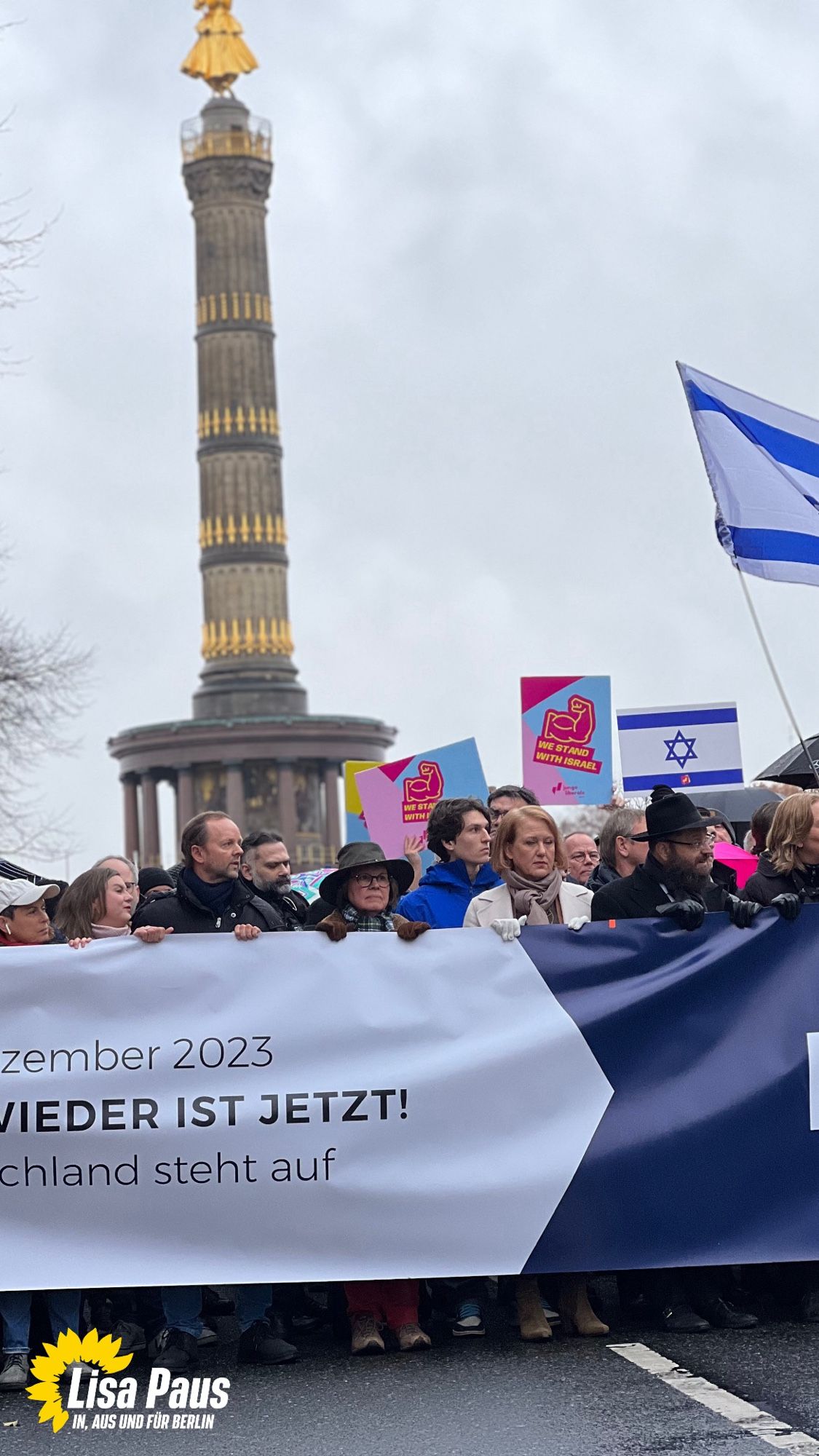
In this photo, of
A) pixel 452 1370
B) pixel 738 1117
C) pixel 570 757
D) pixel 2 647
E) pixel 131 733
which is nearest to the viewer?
pixel 452 1370

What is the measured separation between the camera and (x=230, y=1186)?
7.39 m

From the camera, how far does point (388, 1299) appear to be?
24.4 ft

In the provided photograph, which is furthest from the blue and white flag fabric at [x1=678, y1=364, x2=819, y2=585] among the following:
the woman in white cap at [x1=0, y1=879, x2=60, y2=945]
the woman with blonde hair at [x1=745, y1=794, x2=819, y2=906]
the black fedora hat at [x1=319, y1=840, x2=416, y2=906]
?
the woman in white cap at [x1=0, y1=879, x2=60, y2=945]

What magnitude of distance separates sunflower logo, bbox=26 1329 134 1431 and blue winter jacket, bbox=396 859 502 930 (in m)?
1.85

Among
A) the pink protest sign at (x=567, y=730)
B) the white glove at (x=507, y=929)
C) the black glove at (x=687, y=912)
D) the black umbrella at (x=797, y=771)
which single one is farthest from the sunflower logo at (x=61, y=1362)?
the pink protest sign at (x=567, y=730)

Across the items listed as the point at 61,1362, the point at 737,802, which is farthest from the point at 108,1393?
the point at 737,802

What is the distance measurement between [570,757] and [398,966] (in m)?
7.14

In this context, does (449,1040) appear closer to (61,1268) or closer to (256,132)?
(61,1268)

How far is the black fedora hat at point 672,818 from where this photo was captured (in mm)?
7566

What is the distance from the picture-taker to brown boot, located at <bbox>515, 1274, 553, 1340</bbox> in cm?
731

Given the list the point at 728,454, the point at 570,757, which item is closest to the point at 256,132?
the point at 570,757

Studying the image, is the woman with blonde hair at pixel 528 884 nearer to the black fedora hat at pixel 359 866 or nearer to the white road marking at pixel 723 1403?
the black fedora hat at pixel 359 866

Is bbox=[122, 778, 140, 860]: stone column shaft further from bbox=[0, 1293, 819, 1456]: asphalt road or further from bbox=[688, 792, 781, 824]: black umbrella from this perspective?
bbox=[0, 1293, 819, 1456]: asphalt road

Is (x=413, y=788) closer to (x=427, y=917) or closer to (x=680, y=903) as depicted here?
(x=427, y=917)
